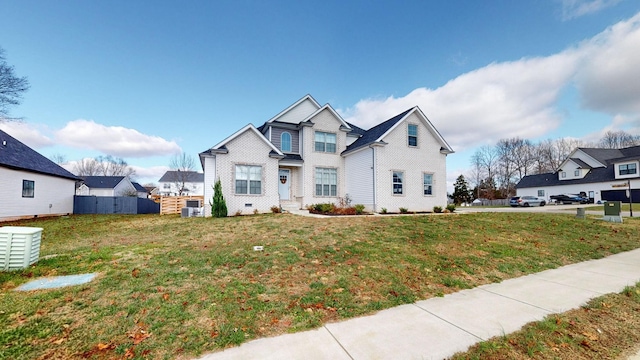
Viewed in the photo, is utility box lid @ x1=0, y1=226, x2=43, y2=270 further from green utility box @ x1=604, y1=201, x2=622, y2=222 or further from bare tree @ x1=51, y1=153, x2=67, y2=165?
bare tree @ x1=51, y1=153, x2=67, y2=165

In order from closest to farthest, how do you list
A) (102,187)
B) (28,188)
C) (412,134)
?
(28,188), (412,134), (102,187)

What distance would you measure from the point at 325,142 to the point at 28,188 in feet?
69.5

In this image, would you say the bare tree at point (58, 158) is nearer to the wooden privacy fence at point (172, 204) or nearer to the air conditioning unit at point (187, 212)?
the wooden privacy fence at point (172, 204)

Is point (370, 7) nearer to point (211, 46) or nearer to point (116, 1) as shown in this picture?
point (211, 46)

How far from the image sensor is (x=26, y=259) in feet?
19.0

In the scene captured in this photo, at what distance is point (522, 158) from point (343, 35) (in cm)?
5725

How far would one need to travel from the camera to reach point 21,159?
17.9 metres

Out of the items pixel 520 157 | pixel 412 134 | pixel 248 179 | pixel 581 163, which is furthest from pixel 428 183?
pixel 520 157

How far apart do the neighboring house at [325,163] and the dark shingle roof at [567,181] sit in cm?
3698

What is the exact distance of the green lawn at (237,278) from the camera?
3.21 meters

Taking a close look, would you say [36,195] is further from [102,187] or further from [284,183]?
[102,187]

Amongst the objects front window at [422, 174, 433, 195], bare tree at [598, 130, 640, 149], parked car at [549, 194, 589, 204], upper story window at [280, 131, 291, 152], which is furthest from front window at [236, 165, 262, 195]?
bare tree at [598, 130, 640, 149]

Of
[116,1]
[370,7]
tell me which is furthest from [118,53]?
[370,7]

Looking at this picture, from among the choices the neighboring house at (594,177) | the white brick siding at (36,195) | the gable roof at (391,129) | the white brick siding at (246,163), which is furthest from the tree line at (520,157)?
the white brick siding at (36,195)
